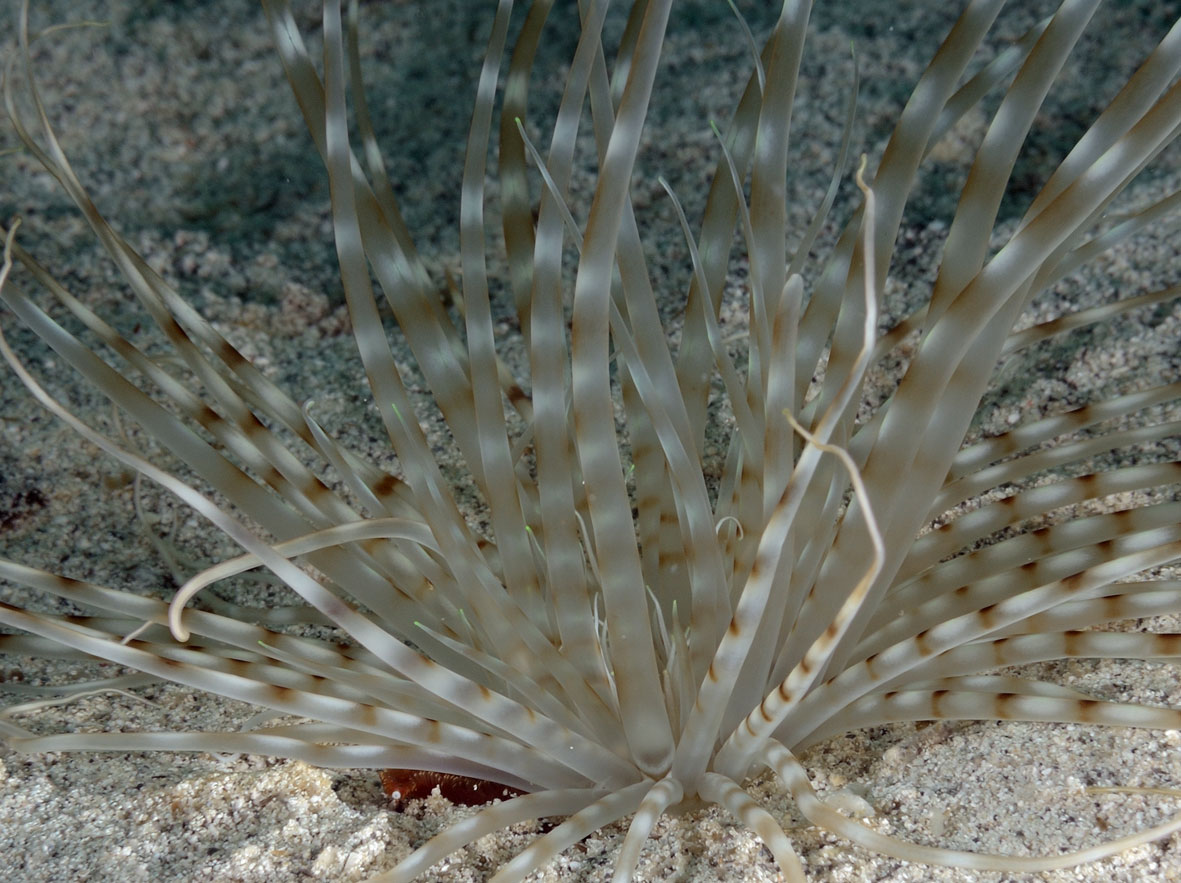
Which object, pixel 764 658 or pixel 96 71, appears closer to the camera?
pixel 764 658

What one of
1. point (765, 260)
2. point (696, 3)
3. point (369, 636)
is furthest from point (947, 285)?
point (696, 3)

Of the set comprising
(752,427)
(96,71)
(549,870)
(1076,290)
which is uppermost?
(96,71)

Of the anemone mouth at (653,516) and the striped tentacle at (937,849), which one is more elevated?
the anemone mouth at (653,516)

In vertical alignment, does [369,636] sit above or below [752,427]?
below

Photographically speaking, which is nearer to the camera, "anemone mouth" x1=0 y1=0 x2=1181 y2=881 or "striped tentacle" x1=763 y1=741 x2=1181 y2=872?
"striped tentacle" x1=763 y1=741 x2=1181 y2=872

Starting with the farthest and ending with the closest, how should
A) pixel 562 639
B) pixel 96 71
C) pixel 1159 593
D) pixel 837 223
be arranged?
pixel 96 71 → pixel 837 223 → pixel 562 639 → pixel 1159 593

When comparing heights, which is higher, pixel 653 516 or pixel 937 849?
pixel 653 516

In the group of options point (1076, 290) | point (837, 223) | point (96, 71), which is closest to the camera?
point (1076, 290)

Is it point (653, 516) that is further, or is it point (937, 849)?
point (653, 516)

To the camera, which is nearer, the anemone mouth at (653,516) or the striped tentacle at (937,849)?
the striped tentacle at (937,849)

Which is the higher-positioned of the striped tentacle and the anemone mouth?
the anemone mouth

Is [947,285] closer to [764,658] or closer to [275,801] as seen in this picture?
[764,658]
